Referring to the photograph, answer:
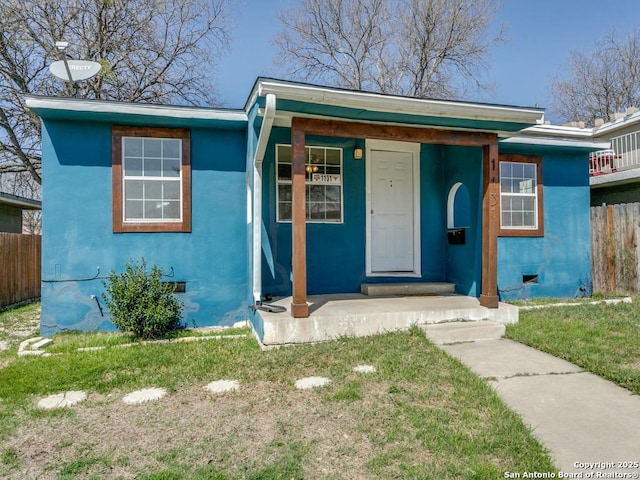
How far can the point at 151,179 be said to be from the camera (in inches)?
223

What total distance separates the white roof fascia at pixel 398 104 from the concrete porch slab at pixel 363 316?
2.40 m

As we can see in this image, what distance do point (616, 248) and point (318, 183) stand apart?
18.6ft

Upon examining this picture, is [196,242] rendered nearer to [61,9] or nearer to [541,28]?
[61,9]

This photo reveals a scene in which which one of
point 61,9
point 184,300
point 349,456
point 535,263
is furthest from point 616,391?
point 61,9

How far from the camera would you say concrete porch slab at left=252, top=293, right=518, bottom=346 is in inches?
178

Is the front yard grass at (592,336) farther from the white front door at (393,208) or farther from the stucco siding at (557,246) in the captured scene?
the white front door at (393,208)

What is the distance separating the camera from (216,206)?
5887 mm

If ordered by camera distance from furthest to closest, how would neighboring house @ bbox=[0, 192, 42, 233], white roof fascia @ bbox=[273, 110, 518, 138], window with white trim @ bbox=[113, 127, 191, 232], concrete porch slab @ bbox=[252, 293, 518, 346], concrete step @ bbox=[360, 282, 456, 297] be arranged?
neighboring house @ bbox=[0, 192, 42, 233] → concrete step @ bbox=[360, 282, 456, 297] → window with white trim @ bbox=[113, 127, 191, 232] → white roof fascia @ bbox=[273, 110, 518, 138] → concrete porch slab @ bbox=[252, 293, 518, 346]

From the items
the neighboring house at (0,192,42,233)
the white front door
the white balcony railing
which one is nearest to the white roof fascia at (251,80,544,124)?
the white front door

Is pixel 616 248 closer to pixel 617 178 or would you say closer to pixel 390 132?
pixel 617 178

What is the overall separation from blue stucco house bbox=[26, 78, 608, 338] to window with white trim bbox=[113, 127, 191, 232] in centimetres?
2

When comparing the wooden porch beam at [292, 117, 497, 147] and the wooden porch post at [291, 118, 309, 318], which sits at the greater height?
the wooden porch beam at [292, 117, 497, 147]

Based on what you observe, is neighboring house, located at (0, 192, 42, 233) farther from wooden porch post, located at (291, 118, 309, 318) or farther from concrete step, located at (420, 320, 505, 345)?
concrete step, located at (420, 320, 505, 345)

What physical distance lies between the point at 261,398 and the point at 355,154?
4231mm
